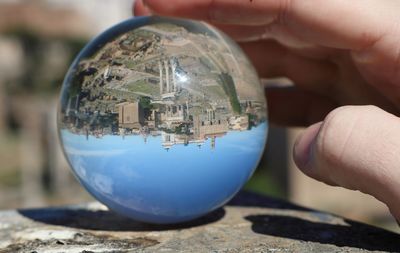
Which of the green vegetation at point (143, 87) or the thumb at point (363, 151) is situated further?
the green vegetation at point (143, 87)

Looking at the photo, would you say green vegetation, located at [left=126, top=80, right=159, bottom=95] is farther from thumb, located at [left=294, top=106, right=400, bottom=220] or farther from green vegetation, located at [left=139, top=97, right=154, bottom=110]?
thumb, located at [left=294, top=106, right=400, bottom=220]

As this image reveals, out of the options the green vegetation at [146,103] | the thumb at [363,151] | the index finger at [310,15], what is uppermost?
the index finger at [310,15]

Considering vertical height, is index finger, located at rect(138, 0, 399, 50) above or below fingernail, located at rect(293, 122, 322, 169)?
above

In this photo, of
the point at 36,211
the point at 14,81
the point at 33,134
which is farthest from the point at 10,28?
the point at 36,211

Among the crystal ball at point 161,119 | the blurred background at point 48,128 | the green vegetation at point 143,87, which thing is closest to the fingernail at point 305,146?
the crystal ball at point 161,119

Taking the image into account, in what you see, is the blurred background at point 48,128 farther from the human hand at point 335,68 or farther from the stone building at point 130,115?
the stone building at point 130,115

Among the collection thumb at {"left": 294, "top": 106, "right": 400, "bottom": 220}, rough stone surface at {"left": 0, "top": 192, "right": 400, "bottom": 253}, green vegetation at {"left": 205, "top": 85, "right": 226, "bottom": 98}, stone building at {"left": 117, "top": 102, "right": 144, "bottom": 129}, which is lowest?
rough stone surface at {"left": 0, "top": 192, "right": 400, "bottom": 253}

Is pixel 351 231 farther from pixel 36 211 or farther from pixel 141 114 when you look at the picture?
pixel 36 211

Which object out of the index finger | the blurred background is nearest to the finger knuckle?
the index finger
